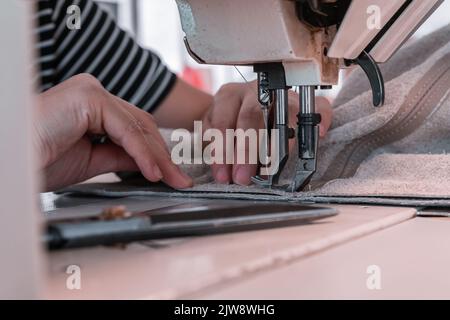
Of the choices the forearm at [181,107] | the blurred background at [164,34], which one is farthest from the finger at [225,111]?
the blurred background at [164,34]

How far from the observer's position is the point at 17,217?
0.25 metres

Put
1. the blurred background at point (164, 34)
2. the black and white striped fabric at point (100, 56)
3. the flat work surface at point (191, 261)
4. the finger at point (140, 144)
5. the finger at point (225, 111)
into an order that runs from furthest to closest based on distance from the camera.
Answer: the blurred background at point (164, 34), the black and white striped fabric at point (100, 56), the finger at point (225, 111), the finger at point (140, 144), the flat work surface at point (191, 261)

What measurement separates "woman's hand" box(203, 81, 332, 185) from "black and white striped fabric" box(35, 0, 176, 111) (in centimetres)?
38

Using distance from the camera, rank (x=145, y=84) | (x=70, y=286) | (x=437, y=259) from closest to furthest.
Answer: (x=70, y=286) → (x=437, y=259) → (x=145, y=84)

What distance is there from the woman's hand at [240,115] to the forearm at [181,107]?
0.34 metres

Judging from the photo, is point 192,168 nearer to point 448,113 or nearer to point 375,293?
point 448,113

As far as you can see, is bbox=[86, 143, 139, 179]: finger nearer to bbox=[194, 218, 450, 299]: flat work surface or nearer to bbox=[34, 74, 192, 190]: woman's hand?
bbox=[34, 74, 192, 190]: woman's hand

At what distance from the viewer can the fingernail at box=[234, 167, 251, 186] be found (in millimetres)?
812

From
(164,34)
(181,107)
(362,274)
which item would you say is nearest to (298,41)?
(362,274)

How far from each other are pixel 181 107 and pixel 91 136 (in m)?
0.51

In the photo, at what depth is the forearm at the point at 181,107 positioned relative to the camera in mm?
1361

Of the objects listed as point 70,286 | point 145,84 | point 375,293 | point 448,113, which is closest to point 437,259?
point 375,293

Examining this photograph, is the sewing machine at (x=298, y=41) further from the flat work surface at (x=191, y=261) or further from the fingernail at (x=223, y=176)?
the flat work surface at (x=191, y=261)

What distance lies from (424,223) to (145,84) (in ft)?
2.81
